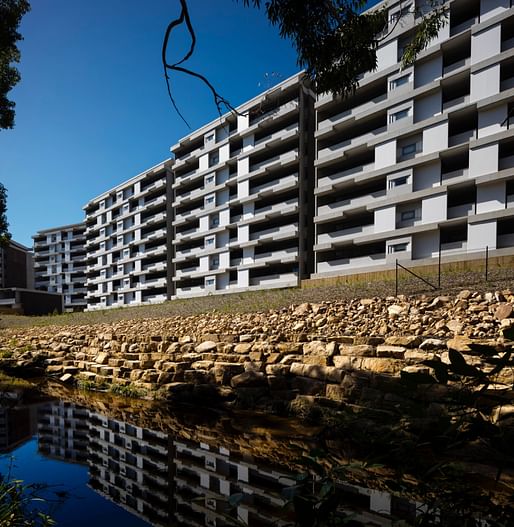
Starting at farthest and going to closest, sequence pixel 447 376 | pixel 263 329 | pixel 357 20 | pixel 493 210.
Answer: pixel 493 210 → pixel 263 329 → pixel 357 20 → pixel 447 376

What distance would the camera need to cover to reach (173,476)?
4.75 m

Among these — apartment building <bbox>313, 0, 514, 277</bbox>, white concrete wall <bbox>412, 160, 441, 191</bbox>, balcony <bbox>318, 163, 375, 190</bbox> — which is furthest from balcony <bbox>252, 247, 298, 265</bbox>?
white concrete wall <bbox>412, 160, 441, 191</bbox>

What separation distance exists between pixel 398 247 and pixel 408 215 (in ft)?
7.58

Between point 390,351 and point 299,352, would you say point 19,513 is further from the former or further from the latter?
point 390,351

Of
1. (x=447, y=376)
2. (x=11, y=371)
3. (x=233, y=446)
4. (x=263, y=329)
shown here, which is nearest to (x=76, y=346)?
(x=11, y=371)

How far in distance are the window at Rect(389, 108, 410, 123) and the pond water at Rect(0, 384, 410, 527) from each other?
2311 cm

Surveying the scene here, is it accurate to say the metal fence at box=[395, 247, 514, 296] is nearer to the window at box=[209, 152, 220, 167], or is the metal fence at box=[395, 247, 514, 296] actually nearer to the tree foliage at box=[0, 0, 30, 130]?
the tree foliage at box=[0, 0, 30, 130]

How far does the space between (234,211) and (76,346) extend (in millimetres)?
24050

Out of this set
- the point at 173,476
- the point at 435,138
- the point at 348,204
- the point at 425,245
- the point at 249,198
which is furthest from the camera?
the point at 249,198

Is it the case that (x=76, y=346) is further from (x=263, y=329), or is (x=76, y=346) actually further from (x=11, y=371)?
(x=263, y=329)

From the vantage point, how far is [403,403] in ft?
4.66

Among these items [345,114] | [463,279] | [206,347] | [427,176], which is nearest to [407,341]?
[206,347]

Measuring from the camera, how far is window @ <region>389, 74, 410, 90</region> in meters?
22.5

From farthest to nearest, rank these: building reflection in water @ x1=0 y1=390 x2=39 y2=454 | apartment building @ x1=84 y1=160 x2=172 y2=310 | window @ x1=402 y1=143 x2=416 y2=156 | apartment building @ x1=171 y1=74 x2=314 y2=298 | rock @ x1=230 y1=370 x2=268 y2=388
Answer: apartment building @ x1=84 y1=160 x2=172 y2=310
apartment building @ x1=171 y1=74 x2=314 y2=298
window @ x1=402 y1=143 x2=416 y2=156
rock @ x1=230 y1=370 x2=268 y2=388
building reflection in water @ x1=0 y1=390 x2=39 y2=454
